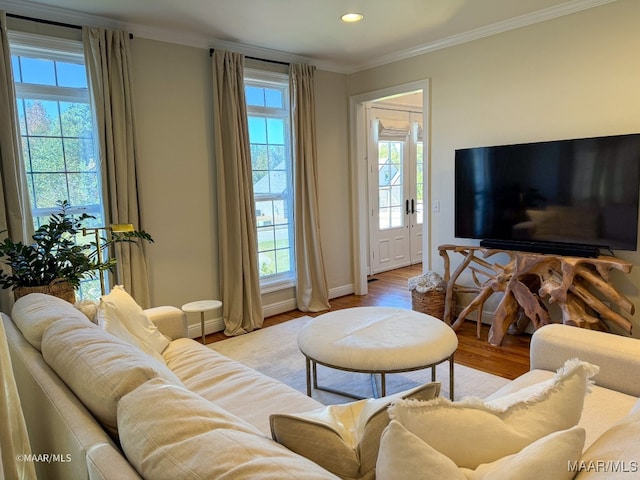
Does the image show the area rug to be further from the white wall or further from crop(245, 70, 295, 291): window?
the white wall

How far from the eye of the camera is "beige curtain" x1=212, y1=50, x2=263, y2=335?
392cm

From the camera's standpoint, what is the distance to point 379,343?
2314 mm

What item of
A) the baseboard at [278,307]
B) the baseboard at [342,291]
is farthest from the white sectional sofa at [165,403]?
the baseboard at [342,291]

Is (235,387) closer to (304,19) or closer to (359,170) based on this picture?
(304,19)

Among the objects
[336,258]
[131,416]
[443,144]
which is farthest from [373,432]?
[336,258]

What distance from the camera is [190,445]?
89 centimetres

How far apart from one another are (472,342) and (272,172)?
252 cm

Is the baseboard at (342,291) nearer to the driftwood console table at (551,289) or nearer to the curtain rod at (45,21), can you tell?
the driftwood console table at (551,289)

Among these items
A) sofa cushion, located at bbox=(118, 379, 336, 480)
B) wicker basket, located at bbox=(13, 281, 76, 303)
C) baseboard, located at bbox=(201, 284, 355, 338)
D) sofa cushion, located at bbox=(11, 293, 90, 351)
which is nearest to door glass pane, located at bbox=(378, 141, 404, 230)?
baseboard, located at bbox=(201, 284, 355, 338)

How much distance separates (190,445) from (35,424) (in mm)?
896

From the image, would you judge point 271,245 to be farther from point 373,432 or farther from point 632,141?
point 373,432

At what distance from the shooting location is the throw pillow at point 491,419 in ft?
3.00

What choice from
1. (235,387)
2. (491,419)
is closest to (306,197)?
(235,387)

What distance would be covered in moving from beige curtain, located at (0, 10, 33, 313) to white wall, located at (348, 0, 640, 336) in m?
3.35
